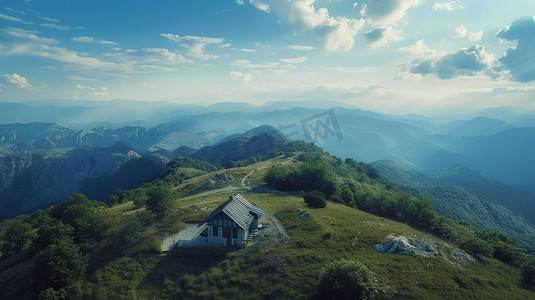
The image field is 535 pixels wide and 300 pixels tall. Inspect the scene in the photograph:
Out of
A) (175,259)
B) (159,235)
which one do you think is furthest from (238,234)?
(159,235)

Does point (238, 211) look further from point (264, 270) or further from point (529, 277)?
point (529, 277)

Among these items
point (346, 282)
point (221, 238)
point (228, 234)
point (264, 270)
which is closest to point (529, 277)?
point (346, 282)

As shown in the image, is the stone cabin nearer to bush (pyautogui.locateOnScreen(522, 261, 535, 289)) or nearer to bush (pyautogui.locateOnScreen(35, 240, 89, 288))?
bush (pyautogui.locateOnScreen(35, 240, 89, 288))

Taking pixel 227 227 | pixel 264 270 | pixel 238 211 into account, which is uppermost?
pixel 238 211

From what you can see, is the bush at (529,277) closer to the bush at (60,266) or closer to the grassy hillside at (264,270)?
the grassy hillside at (264,270)

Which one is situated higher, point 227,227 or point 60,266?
point 227,227

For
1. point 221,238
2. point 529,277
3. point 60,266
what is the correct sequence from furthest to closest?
point 221,238
point 529,277
point 60,266

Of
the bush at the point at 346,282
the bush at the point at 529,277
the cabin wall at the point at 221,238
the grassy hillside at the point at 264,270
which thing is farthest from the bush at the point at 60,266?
the bush at the point at 529,277
